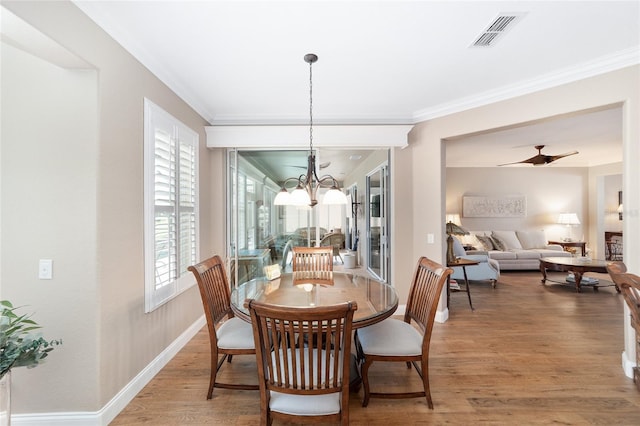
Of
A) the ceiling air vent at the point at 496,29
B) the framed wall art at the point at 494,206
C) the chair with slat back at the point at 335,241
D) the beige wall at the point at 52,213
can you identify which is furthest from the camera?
the framed wall art at the point at 494,206

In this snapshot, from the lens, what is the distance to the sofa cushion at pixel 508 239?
655 cm

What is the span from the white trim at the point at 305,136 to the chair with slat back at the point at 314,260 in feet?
4.48

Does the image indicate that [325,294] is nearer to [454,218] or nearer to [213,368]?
[213,368]

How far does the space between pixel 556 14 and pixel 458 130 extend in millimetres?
1535

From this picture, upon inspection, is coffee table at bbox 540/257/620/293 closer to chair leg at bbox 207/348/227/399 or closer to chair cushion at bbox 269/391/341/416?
chair cushion at bbox 269/391/341/416

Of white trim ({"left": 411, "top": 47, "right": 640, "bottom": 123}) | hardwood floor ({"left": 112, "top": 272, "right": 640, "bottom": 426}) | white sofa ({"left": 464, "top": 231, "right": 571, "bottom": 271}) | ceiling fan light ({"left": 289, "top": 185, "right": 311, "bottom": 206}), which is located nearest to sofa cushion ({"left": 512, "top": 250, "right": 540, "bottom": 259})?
white sofa ({"left": 464, "top": 231, "right": 571, "bottom": 271})

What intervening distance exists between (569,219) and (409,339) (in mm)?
7195

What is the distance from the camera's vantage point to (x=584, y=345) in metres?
2.88

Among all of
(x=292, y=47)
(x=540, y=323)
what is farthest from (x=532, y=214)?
(x=292, y=47)

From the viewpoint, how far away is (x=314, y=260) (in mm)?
3252

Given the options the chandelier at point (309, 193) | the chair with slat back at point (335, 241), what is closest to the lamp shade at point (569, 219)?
the chair with slat back at point (335, 241)

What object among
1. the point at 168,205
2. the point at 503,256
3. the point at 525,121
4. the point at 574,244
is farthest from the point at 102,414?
the point at 574,244

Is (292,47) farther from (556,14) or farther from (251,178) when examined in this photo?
(251,178)

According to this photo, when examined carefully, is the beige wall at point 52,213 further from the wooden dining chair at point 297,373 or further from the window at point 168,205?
the wooden dining chair at point 297,373
